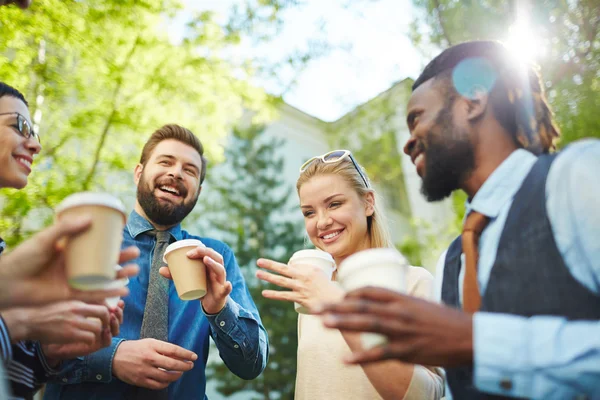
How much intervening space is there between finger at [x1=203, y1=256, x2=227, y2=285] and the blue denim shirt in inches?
8.3

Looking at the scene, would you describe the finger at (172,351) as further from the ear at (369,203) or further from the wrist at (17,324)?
the ear at (369,203)

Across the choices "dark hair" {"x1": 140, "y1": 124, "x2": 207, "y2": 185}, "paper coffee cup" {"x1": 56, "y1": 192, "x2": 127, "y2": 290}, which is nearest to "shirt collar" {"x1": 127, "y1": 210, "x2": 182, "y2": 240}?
"dark hair" {"x1": 140, "y1": 124, "x2": 207, "y2": 185}

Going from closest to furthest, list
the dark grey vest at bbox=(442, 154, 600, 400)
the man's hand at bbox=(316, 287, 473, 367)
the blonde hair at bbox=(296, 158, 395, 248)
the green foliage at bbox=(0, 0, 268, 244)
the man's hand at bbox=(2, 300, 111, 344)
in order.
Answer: the man's hand at bbox=(316, 287, 473, 367)
the dark grey vest at bbox=(442, 154, 600, 400)
the man's hand at bbox=(2, 300, 111, 344)
the blonde hair at bbox=(296, 158, 395, 248)
the green foliage at bbox=(0, 0, 268, 244)

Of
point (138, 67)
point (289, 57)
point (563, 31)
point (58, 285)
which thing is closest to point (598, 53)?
point (563, 31)

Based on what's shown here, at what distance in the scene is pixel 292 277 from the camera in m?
2.08

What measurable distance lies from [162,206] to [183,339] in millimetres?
940

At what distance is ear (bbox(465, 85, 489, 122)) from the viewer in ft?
5.99

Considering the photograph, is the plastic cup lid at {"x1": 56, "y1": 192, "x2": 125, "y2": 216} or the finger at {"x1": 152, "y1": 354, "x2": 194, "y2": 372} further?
the finger at {"x1": 152, "y1": 354, "x2": 194, "y2": 372}

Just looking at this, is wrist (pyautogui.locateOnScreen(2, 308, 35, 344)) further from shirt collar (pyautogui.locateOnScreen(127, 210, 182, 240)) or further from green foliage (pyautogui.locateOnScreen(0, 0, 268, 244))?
green foliage (pyautogui.locateOnScreen(0, 0, 268, 244))

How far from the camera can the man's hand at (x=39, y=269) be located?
4.97ft

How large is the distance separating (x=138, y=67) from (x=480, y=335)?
8.22m

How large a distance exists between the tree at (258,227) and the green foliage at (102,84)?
7848 mm

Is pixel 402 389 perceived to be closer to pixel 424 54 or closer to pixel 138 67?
pixel 138 67

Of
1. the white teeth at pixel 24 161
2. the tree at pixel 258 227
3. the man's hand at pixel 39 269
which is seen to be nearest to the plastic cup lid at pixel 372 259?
the man's hand at pixel 39 269
